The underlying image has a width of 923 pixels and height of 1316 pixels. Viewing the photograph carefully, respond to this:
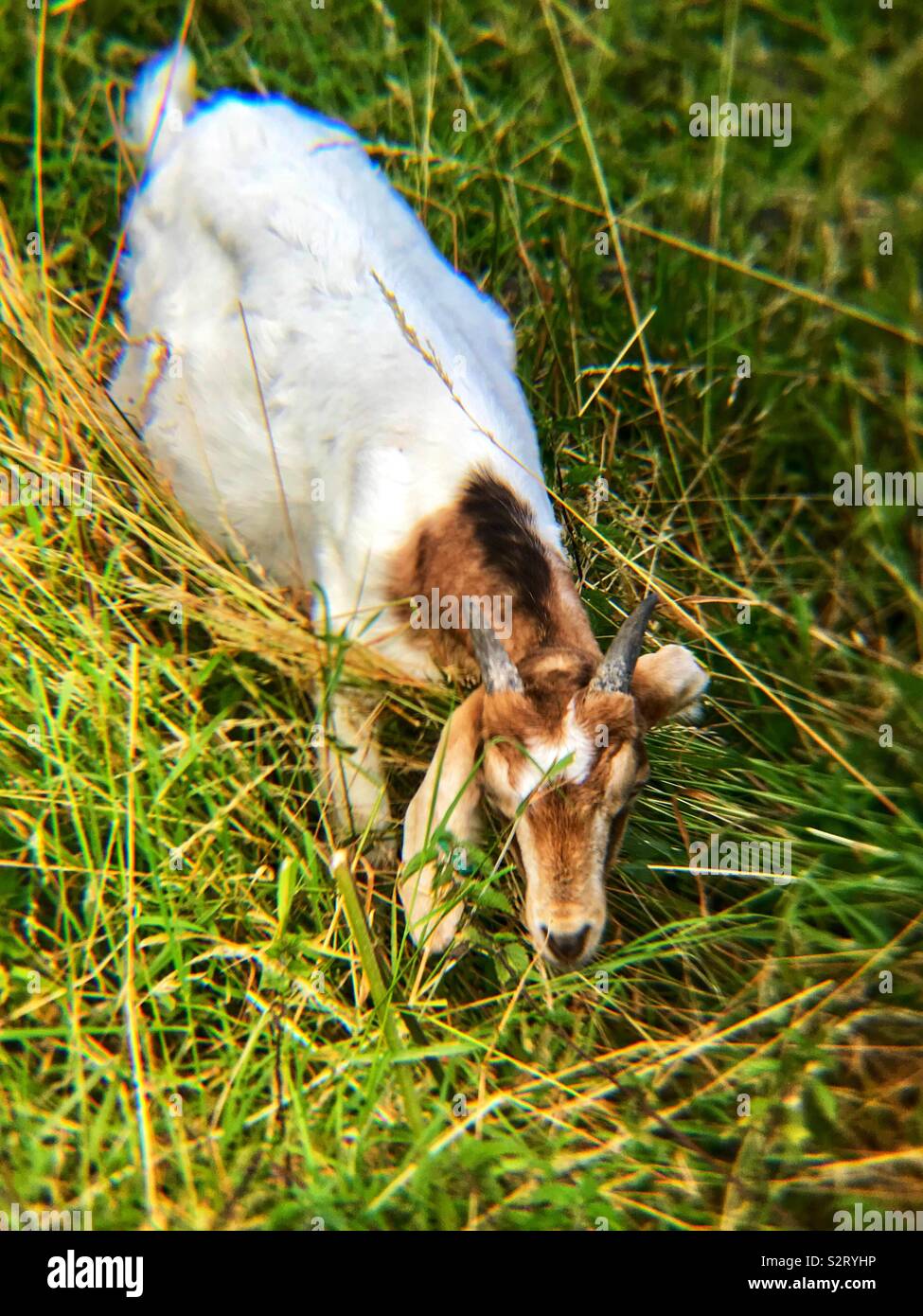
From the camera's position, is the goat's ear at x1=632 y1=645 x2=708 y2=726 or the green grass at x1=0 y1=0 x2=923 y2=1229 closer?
the green grass at x1=0 y1=0 x2=923 y2=1229

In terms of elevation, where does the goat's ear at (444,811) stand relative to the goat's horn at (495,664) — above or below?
below

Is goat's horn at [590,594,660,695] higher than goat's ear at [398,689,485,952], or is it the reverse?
goat's horn at [590,594,660,695]

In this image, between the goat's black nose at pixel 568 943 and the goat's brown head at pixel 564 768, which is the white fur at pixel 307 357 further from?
the goat's black nose at pixel 568 943

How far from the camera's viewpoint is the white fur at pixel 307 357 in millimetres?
3539

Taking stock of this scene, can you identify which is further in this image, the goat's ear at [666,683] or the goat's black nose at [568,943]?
the goat's ear at [666,683]

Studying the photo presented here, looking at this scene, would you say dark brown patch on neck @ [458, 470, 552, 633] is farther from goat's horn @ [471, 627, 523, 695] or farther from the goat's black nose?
the goat's black nose

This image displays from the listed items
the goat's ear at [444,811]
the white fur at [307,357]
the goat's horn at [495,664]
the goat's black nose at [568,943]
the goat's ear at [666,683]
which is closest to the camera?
the goat's black nose at [568,943]

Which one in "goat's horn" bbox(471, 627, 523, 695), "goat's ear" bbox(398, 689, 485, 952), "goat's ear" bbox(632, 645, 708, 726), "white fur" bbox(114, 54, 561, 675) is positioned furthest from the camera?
"white fur" bbox(114, 54, 561, 675)

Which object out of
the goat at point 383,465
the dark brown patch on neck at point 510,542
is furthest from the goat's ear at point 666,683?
the dark brown patch on neck at point 510,542

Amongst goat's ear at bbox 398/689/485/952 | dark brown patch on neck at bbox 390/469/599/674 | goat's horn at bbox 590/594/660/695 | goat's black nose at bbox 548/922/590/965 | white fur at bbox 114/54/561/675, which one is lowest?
goat's black nose at bbox 548/922/590/965

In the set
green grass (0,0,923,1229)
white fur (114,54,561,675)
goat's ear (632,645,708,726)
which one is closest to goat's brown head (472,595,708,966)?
goat's ear (632,645,708,726)

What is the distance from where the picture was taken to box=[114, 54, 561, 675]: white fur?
139 inches

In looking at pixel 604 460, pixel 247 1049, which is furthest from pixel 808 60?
pixel 247 1049

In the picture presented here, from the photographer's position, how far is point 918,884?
3.49 m
